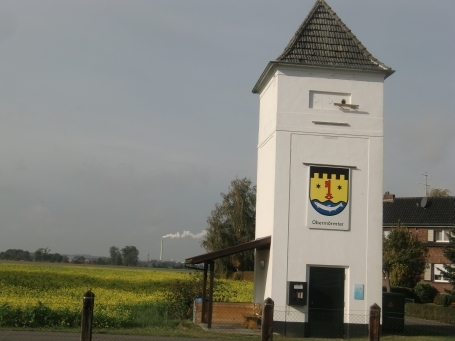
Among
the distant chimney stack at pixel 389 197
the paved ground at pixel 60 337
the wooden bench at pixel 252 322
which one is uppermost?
the distant chimney stack at pixel 389 197

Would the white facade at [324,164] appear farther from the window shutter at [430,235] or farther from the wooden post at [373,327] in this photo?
the window shutter at [430,235]

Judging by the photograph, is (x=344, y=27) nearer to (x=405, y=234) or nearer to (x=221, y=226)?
(x=405, y=234)

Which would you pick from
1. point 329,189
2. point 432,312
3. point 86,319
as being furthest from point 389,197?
point 86,319

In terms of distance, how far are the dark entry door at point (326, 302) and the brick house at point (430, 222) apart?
36913mm

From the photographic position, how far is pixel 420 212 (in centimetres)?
6262

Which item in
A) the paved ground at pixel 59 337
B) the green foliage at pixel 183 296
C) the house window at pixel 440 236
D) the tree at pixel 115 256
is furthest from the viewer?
the tree at pixel 115 256

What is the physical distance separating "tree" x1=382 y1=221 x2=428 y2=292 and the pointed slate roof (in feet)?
111

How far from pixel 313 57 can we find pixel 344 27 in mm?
2454

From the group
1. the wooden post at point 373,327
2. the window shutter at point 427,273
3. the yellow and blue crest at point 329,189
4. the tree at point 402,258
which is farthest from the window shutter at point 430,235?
the wooden post at point 373,327

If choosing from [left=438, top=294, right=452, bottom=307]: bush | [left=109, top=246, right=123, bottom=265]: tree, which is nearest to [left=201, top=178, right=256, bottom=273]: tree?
[left=438, top=294, right=452, bottom=307]: bush

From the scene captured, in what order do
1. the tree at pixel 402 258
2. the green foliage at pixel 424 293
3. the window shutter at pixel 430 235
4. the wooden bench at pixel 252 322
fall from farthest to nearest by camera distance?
1. the window shutter at pixel 430 235
2. the tree at pixel 402 258
3. the green foliage at pixel 424 293
4. the wooden bench at pixel 252 322

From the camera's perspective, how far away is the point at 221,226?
233 feet

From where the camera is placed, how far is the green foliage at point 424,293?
51.5 m

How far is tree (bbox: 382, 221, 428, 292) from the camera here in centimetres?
5541
